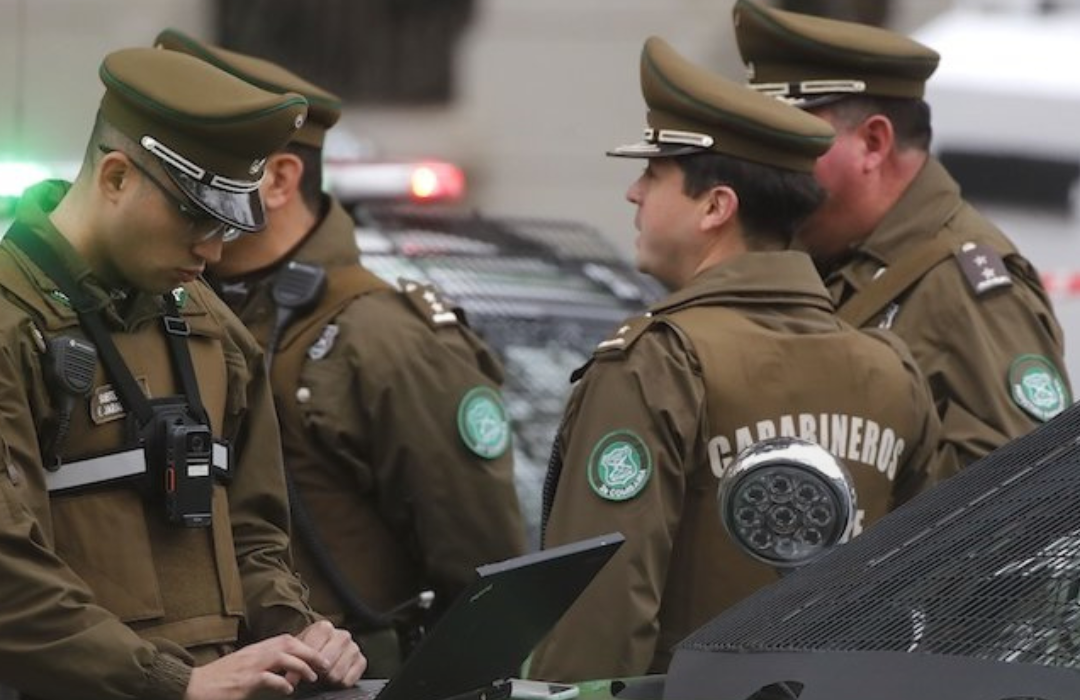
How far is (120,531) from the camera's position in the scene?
12.7 ft

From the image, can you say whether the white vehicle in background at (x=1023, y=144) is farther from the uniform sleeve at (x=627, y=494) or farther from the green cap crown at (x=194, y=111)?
the green cap crown at (x=194, y=111)

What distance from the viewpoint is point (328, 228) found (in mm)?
5559

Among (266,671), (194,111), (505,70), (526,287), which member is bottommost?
(505,70)

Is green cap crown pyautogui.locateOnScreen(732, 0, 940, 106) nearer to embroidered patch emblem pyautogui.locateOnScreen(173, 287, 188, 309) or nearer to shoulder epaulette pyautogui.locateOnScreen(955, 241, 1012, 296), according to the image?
shoulder epaulette pyautogui.locateOnScreen(955, 241, 1012, 296)

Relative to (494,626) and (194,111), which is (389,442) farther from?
(494,626)

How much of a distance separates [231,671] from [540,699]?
466 mm

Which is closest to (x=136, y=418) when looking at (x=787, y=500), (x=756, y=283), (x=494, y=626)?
(x=494, y=626)

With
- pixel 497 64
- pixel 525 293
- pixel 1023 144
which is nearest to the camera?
pixel 525 293

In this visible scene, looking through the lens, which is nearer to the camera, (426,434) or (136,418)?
(136,418)

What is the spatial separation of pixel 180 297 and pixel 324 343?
3.70ft

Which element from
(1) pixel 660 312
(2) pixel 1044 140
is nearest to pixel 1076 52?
(2) pixel 1044 140

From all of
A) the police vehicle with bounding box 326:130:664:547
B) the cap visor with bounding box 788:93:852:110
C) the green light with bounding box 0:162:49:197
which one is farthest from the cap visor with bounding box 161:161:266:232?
the green light with bounding box 0:162:49:197

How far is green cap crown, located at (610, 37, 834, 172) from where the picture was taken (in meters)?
4.66

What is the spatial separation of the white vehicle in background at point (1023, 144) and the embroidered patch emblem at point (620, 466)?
19.7 ft
